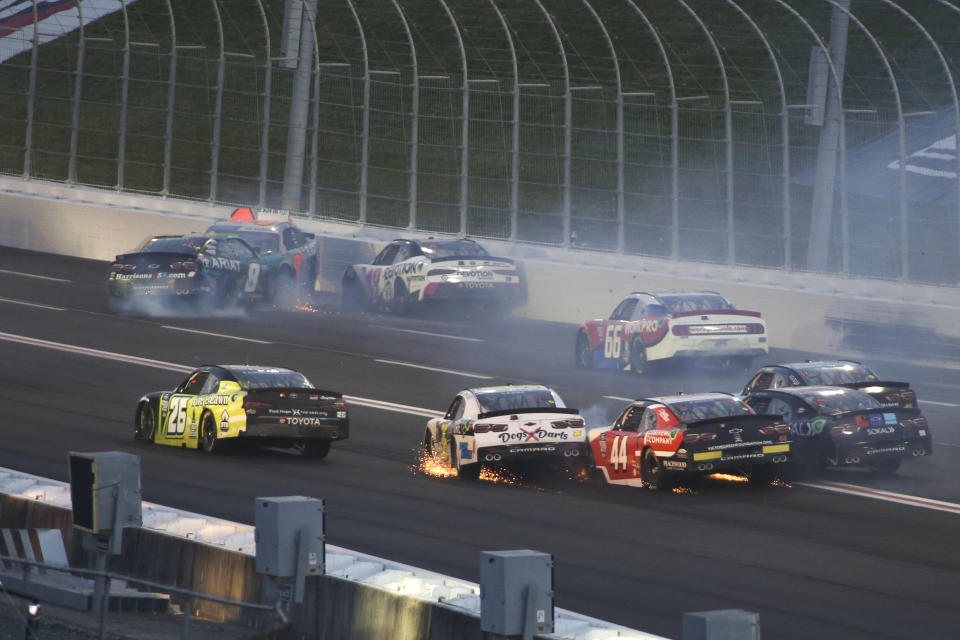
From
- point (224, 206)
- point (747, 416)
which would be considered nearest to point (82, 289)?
point (224, 206)

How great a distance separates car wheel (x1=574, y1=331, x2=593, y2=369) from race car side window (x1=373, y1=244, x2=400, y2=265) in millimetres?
6637

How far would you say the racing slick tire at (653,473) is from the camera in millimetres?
16281

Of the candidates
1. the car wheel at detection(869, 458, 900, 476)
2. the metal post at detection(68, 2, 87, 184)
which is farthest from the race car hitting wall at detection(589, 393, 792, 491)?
the metal post at detection(68, 2, 87, 184)

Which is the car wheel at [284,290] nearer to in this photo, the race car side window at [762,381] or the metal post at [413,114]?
the metal post at [413,114]

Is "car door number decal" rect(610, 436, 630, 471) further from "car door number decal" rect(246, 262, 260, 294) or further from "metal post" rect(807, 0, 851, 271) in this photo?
"car door number decal" rect(246, 262, 260, 294)

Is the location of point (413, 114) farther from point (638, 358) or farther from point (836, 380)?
point (836, 380)

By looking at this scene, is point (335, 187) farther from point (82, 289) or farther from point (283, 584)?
point (283, 584)

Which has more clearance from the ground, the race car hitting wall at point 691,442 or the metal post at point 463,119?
the metal post at point 463,119

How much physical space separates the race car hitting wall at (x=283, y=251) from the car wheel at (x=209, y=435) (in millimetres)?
13140

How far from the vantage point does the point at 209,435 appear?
18547mm

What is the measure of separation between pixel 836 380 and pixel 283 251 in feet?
51.3

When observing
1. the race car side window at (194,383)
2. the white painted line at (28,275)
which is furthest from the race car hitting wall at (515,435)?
the white painted line at (28,275)

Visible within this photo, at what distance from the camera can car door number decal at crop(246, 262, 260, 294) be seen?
Answer: 31.5m

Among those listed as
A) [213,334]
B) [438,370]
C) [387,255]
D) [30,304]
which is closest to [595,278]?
[387,255]
